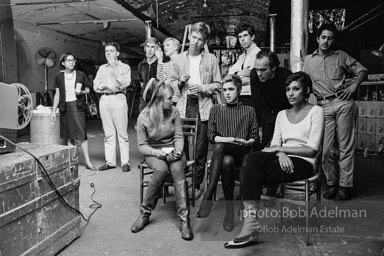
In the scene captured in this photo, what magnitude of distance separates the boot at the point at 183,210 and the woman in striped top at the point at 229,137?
21 centimetres

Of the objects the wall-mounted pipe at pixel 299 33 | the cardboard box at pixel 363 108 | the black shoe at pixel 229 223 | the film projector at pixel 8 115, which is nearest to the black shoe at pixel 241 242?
the black shoe at pixel 229 223

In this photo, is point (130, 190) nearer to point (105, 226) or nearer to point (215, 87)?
point (105, 226)

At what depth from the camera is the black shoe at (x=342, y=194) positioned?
3.84 m

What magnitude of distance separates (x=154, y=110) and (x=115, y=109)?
1962 mm

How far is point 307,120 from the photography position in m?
2.97

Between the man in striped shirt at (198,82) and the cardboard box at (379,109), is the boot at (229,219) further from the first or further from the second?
the cardboard box at (379,109)

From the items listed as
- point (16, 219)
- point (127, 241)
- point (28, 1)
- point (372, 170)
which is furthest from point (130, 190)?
point (28, 1)

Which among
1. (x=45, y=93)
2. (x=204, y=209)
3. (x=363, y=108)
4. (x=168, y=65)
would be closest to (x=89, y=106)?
(x=168, y=65)

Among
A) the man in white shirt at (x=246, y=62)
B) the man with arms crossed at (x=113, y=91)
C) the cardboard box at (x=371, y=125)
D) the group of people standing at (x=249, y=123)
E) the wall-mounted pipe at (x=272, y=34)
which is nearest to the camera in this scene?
the group of people standing at (x=249, y=123)

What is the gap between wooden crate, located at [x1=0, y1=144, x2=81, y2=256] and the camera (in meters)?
2.14

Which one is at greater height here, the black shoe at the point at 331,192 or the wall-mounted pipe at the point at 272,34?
the wall-mounted pipe at the point at 272,34

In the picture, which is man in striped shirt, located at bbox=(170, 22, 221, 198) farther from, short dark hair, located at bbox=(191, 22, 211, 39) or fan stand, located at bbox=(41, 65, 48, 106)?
fan stand, located at bbox=(41, 65, 48, 106)

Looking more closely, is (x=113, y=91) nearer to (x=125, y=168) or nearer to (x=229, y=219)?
(x=125, y=168)

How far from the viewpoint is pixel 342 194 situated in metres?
3.86
